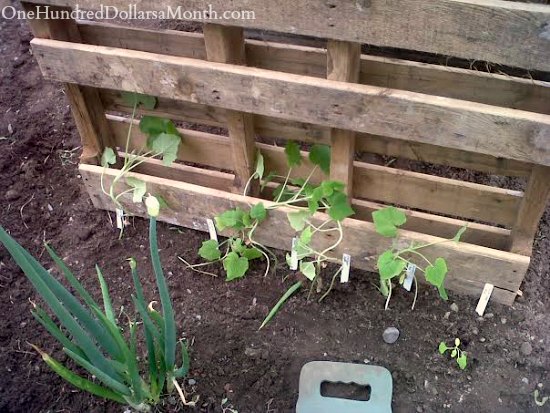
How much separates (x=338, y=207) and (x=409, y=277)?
32 centimetres

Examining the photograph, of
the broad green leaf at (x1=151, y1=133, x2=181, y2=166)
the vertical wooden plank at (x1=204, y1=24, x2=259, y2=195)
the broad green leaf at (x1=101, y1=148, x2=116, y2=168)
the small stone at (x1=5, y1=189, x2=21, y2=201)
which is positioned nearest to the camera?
the vertical wooden plank at (x1=204, y1=24, x2=259, y2=195)

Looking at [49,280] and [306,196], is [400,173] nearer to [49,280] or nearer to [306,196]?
[306,196]

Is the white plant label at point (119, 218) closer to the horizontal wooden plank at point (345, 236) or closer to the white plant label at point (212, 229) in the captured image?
the horizontal wooden plank at point (345, 236)

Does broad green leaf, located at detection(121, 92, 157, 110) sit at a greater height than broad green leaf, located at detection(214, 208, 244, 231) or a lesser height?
greater

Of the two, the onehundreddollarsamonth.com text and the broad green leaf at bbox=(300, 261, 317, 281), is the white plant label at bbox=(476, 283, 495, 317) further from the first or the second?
the onehundreddollarsamonth.com text

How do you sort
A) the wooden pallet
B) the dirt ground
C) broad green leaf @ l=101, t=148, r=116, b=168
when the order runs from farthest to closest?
1. broad green leaf @ l=101, t=148, r=116, b=168
2. the dirt ground
3. the wooden pallet

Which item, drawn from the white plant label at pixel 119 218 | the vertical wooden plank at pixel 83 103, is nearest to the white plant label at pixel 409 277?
the white plant label at pixel 119 218

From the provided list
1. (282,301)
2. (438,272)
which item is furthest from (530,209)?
(282,301)

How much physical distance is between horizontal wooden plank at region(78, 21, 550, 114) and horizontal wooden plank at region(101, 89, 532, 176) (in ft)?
0.52

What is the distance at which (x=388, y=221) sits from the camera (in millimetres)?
1642

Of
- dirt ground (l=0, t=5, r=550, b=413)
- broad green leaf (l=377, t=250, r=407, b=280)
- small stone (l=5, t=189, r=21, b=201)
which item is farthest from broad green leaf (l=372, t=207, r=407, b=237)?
small stone (l=5, t=189, r=21, b=201)

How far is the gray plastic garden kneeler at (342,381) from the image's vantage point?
159 cm

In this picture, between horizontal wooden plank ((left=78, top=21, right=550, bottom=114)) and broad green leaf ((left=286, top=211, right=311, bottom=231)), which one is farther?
broad green leaf ((left=286, top=211, right=311, bottom=231))

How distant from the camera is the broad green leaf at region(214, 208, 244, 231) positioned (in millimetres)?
1814
